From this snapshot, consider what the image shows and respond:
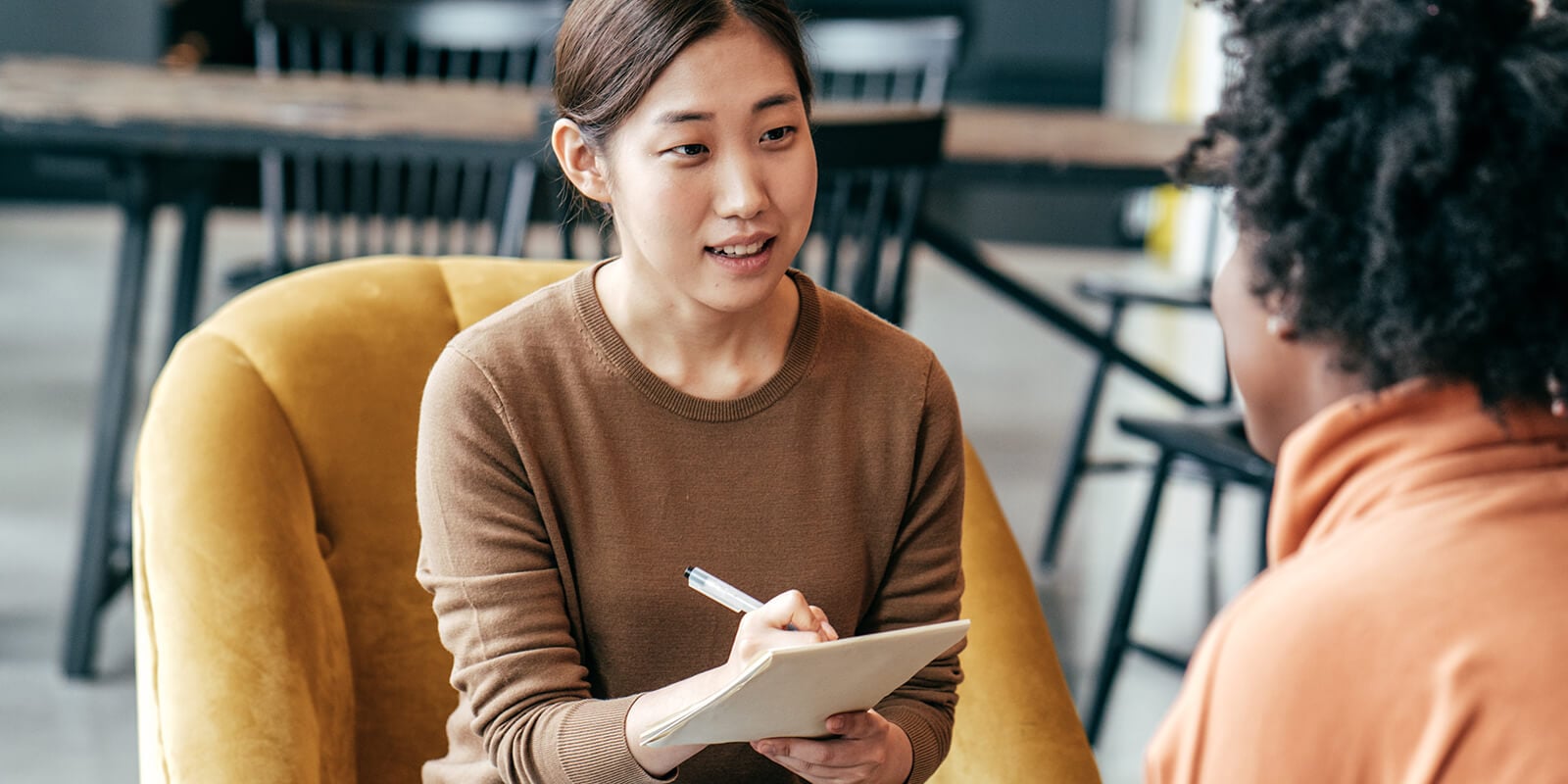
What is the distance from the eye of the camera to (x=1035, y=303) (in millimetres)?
3293

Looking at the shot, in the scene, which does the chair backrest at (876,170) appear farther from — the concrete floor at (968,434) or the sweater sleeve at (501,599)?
the sweater sleeve at (501,599)

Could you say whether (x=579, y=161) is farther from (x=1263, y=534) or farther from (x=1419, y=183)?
(x=1263, y=534)

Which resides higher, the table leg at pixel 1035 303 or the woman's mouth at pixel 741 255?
the woman's mouth at pixel 741 255

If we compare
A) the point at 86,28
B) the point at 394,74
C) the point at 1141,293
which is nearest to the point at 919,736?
the point at 1141,293

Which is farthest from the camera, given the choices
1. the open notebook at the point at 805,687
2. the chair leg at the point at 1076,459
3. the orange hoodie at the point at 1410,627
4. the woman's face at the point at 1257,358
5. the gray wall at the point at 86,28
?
the gray wall at the point at 86,28

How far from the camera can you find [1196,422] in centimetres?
234

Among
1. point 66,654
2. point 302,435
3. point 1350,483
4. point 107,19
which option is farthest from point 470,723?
point 107,19

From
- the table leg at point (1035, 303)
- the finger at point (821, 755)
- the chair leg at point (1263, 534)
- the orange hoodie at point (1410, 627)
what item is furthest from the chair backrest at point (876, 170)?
the orange hoodie at point (1410, 627)

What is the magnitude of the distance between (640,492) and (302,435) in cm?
39

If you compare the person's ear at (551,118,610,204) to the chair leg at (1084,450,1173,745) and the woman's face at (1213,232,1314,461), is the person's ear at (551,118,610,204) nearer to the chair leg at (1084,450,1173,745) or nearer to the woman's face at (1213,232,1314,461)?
the woman's face at (1213,232,1314,461)

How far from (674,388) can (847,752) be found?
309 millimetres

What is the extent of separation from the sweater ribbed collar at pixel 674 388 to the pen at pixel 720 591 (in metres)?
0.16

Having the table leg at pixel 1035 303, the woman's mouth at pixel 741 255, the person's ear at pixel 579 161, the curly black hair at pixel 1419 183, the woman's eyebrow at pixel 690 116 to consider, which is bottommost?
the table leg at pixel 1035 303

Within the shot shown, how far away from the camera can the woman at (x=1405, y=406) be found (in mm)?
676
